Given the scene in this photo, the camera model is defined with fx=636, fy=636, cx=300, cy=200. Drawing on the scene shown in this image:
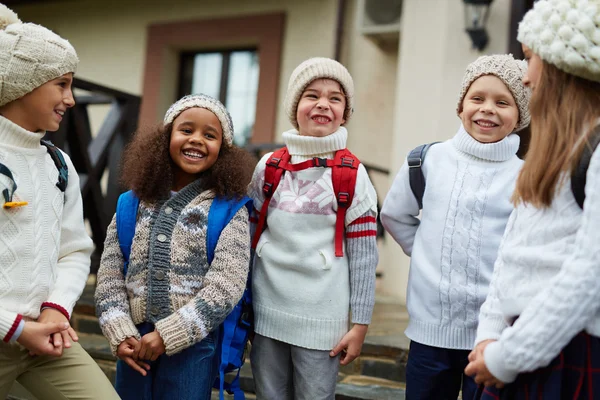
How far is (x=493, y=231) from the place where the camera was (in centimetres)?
196

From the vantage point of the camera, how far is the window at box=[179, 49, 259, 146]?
652 centimetres

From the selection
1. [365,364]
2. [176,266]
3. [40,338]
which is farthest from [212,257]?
[365,364]

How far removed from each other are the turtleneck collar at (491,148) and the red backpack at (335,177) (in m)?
0.36

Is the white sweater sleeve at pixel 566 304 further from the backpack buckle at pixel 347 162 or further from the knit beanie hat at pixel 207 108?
the knit beanie hat at pixel 207 108

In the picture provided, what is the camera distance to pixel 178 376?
6.27 ft

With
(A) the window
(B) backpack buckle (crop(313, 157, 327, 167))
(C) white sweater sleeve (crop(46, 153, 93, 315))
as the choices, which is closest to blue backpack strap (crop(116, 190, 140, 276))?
(C) white sweater sleeve (crop(46, 153, 93, 315))

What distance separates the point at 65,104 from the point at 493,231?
1350 millimetres

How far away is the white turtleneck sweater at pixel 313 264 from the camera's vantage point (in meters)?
2.04

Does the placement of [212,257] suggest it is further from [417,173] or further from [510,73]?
[510,73]

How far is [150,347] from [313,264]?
56cm

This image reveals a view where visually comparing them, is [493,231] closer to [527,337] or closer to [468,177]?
[468,177]

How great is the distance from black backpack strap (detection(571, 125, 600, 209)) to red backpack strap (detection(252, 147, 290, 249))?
105cm

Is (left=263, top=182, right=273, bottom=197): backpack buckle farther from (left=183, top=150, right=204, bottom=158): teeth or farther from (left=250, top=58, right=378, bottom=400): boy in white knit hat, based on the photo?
(left=183, top=150, right=204, bottom=158): teeth

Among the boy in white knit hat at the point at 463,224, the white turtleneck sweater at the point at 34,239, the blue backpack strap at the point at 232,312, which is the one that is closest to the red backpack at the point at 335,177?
the blue backpack strap at the point at 232,312
